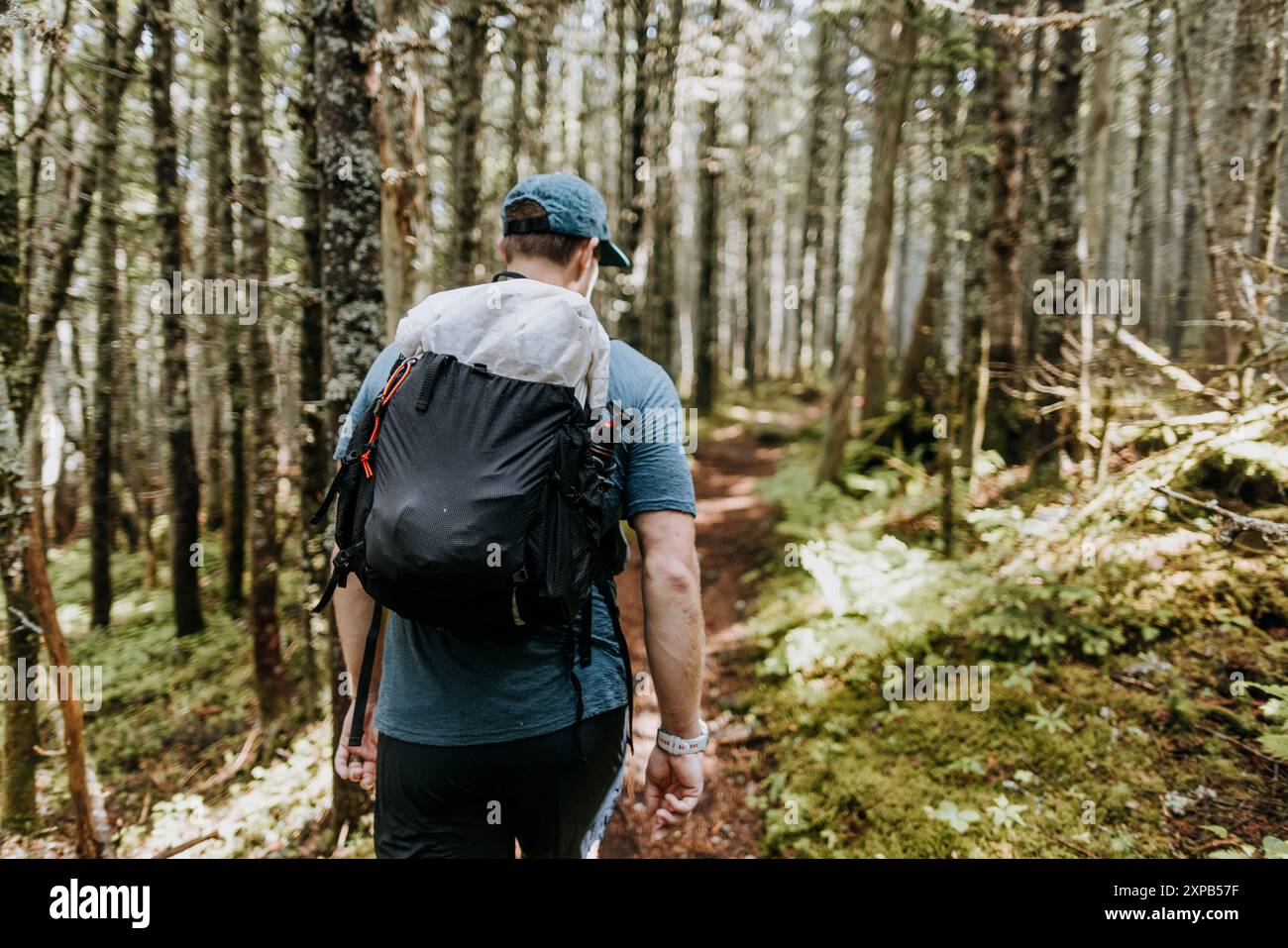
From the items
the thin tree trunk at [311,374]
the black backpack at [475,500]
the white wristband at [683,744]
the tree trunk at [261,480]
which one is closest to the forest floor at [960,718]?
the tree trunk at [261,480]

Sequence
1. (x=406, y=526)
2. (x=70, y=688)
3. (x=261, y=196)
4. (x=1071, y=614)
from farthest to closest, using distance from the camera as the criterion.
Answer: (x=261, y=196), (x=1071, y=614), (x=70, y=688), (x=406, y=526)

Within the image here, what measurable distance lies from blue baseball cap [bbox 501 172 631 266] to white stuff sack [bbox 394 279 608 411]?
0.27 meters

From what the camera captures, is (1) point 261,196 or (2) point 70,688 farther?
(1) point 261,196

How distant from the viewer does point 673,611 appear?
192 centimetres

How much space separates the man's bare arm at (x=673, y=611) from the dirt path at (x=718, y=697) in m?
2.41

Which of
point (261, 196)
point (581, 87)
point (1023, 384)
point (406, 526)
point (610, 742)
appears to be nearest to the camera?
point (406, 526)

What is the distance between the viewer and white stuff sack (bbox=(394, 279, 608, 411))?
167 centimetres

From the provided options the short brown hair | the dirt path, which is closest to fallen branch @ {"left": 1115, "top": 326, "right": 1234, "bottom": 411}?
the dirt path

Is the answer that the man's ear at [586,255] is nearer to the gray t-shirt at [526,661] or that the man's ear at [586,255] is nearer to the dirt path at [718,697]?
the gray t-shirt at [526,661]

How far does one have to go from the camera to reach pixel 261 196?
6883mm
